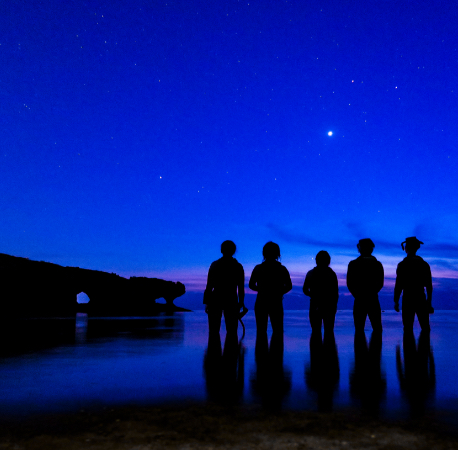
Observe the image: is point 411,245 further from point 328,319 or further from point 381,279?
point 328,319

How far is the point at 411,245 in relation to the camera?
8.30 meters

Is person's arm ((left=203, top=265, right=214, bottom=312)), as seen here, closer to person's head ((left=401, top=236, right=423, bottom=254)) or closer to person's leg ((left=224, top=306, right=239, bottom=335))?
person's leg ((left=224, top=306, right=239, bottom=335))

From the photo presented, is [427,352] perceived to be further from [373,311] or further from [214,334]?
[214,334]

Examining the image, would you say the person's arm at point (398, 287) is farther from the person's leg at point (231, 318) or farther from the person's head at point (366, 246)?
the person's leg at point (231, 318)

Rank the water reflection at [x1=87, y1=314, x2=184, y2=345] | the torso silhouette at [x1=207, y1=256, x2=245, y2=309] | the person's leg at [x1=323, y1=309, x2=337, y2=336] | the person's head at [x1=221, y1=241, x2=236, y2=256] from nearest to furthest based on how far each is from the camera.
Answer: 1. the torso silhouette at [x1=207, y1=256, x2=245, y2=309]
2. the person's head at [x1=221, y1=241, x2=236, y2=256]
3. the person's leg at [x1=323, y1=309, x2=337, y2=336]
4. the water reflection at [x1=87, y1=314, x2=184, y2=345]

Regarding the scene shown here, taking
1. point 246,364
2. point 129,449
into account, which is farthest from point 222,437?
point 246,364

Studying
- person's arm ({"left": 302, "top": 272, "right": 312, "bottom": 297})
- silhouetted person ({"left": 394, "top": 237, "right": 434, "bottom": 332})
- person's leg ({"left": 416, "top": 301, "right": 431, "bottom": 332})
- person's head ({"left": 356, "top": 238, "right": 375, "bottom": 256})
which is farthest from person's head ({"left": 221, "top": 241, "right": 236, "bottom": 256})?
person's leg ({"left": 416, "top": 301, "right": 431, "bottom": 332})

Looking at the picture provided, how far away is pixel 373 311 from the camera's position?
794cm

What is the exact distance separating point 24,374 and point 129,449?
118 inches

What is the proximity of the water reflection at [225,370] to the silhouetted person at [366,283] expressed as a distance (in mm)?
2438

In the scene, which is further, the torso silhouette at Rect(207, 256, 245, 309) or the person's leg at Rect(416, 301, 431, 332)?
the person's leg at Rect(416, 301, 431, 332)

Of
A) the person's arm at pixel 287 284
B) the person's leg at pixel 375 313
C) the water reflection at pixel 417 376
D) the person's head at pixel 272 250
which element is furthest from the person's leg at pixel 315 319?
the person's head at pixel 272 250

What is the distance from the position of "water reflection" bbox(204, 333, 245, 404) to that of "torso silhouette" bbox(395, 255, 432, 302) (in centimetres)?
353

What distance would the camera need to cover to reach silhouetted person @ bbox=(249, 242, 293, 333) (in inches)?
294
